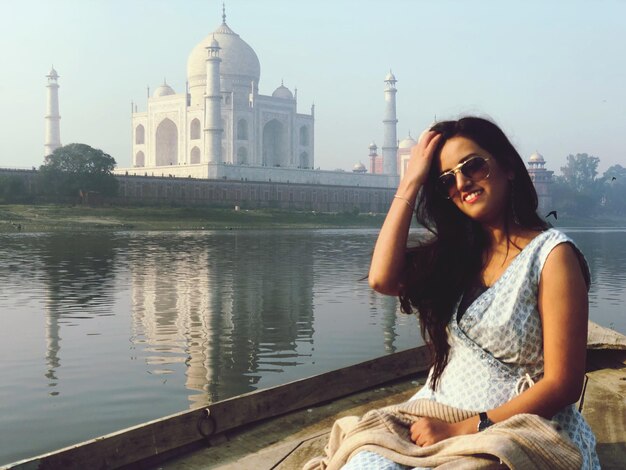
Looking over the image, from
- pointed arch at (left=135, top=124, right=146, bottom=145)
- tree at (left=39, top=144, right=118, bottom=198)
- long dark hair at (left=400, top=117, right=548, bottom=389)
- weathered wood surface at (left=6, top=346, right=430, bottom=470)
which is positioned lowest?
weathered wood surface at (left=6, top=346, right=430, bottom=470)

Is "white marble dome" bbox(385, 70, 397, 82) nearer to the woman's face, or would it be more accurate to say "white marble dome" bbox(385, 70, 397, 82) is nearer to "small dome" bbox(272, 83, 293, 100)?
"small dome" bbox(272, 83, 293, 100)

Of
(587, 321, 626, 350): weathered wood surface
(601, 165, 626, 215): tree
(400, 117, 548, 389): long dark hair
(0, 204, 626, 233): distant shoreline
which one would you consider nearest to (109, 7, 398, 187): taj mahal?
(0, 204, 626, 233): distant shoreline

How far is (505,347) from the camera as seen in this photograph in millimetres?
1994

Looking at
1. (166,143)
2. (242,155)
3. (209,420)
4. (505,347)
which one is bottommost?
(209,420)

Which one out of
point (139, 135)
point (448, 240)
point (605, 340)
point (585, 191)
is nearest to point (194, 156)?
point (139, 135)

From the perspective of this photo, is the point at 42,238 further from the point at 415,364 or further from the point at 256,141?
the point at 256,141

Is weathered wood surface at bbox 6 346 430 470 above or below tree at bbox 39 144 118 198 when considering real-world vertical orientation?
below

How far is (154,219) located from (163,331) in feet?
90.1

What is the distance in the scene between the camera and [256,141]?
55.8m

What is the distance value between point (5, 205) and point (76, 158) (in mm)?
5027

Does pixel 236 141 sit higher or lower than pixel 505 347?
higher

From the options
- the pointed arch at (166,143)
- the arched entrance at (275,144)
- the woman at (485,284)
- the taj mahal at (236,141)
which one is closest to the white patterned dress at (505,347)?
the woman at (485,284)

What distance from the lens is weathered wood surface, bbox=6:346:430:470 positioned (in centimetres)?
279

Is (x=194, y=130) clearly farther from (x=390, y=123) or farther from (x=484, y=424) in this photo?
(x=484, y=424)
